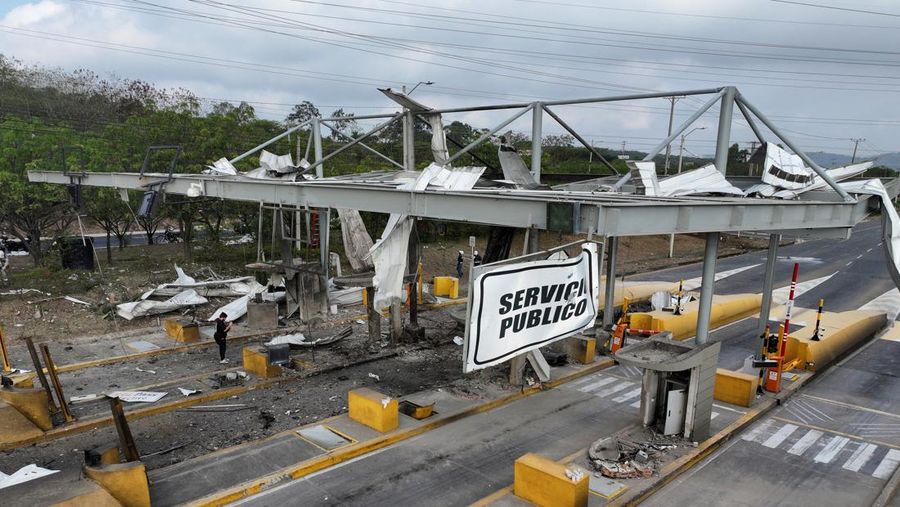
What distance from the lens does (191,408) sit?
446 inches

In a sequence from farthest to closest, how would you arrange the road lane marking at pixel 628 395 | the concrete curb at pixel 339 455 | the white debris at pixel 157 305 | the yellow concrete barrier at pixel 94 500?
the white debris at pixel 157 305 → the road lane marking at pixel 628 395 → the concrete curb at pixel 339 455 → the yellow concrete barrier at pixel 94 500

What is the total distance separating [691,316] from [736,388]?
6364 mm

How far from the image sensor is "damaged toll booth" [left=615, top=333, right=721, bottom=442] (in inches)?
371

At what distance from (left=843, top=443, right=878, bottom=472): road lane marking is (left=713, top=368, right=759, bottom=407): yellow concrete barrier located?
1986 mm

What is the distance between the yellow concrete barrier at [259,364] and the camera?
12975mm

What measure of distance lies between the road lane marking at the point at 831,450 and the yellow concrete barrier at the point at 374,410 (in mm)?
7689

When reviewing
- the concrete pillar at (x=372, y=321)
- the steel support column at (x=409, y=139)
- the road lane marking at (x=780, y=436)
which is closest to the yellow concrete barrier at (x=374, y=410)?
the concrete pillar at (x=372, y=321)

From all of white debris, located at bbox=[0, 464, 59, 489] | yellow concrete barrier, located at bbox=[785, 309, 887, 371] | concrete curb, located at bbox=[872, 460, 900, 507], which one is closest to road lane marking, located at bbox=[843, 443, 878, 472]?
concrete curb, located at bbox=[872, 460, 900, 507]

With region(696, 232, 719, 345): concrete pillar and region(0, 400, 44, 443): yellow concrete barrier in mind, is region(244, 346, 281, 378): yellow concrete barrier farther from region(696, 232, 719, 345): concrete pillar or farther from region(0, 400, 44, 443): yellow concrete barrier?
region(696, 232, 719, 345): concrete pillar

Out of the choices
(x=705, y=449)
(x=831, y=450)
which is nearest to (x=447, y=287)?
(x=705, y=449)

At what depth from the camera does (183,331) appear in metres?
15.5

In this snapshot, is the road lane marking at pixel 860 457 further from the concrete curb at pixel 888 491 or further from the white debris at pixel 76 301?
the white debris at pixel 76 301

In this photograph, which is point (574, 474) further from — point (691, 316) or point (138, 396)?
point (691, 316)

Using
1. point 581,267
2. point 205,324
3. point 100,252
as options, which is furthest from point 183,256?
point 581,267
